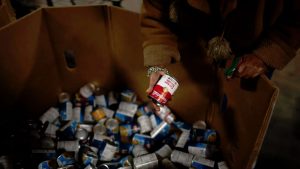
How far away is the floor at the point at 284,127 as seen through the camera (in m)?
1.96

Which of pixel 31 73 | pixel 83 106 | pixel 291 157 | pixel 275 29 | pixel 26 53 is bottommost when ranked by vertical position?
pixel 291 157

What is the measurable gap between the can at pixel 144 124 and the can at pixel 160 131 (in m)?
0.04

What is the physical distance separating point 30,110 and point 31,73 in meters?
0.28

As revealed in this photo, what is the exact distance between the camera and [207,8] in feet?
3.80

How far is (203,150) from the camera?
66.1 inches

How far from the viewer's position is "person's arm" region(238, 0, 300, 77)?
3.82ft

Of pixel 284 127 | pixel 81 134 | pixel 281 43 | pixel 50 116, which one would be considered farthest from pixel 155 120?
pixel 284 127

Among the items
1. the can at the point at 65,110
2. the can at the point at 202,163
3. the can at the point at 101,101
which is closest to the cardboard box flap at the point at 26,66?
the can at the point at 65,110

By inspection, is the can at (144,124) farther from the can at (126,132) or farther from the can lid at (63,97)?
the can lid at (63,97)

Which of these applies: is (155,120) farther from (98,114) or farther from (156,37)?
(156,37)

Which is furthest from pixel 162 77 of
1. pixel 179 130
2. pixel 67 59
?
pixel 67 59

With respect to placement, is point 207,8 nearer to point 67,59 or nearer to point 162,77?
point 162,77

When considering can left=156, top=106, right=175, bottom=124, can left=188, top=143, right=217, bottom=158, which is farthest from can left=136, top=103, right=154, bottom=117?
can left=188, top=143, right=217, bottom=158

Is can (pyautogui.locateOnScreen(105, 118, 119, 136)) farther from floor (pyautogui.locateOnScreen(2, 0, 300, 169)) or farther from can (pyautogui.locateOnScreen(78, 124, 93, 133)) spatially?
floor (pyautogui.locateOnScreen(2, 0, 300, 169))
